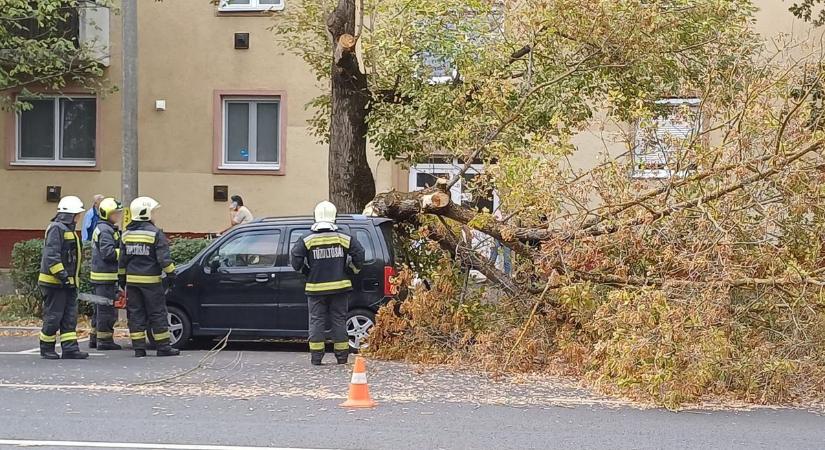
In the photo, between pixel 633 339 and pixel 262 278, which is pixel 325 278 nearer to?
pixel 262 278

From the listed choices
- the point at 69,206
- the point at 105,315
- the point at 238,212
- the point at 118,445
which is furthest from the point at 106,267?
the point at 238,212

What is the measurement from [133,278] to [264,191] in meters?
8.87

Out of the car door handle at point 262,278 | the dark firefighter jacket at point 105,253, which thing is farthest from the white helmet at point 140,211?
the car door handle at point 262,278

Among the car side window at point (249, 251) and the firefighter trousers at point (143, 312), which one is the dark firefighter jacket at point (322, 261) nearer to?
the car side window at point (249, 251)

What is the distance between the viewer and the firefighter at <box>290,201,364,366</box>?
445 inches

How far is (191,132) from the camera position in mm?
21141

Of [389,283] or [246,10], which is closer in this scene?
[389,283]

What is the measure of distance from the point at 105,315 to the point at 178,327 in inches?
34.0

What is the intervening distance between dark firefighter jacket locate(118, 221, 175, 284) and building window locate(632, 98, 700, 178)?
5.26m

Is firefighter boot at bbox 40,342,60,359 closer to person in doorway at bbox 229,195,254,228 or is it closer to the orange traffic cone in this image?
the orange traffic cone

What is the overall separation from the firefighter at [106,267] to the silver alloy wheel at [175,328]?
2.24ft

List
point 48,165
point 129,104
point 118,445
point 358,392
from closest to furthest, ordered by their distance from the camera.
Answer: point 118,445
point 358,392
point 129,104
point 48,165

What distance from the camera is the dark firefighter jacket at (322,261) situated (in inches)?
445

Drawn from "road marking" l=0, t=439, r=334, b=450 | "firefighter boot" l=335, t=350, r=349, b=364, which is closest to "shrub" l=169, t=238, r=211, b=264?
"firefighter boot" l=335, t=350, r=349, b=364
